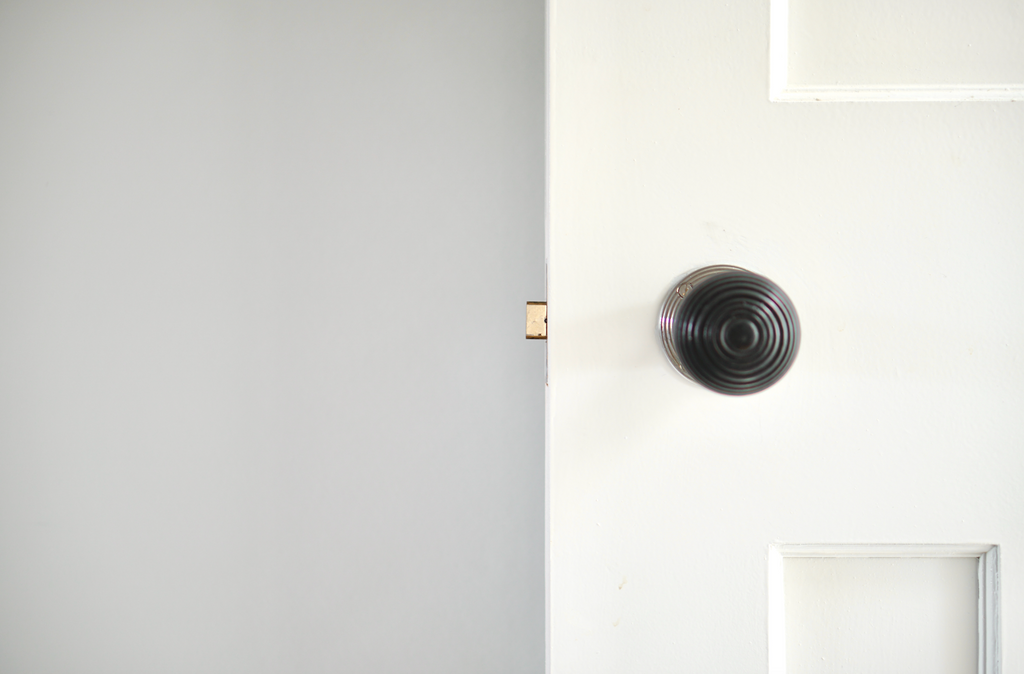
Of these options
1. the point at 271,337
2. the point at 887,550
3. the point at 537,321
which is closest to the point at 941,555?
the point at 887,550

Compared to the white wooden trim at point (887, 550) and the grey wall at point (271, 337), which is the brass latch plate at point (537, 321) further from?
the grey wall at point (271, 337)

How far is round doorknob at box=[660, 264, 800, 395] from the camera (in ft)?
0.71

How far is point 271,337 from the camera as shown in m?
0.69

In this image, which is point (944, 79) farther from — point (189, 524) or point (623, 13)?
point (189, 524)

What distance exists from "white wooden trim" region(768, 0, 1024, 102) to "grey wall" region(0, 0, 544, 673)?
1.37 feet

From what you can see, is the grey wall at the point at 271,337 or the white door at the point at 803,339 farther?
the grey wall at the point at 271,337

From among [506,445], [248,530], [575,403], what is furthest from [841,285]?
[248,530]

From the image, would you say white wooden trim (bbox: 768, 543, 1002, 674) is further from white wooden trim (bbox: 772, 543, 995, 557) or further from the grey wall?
the grey wall

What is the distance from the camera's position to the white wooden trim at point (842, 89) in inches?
10.5

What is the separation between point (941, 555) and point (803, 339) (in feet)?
0.47

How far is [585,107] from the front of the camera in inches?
11.0

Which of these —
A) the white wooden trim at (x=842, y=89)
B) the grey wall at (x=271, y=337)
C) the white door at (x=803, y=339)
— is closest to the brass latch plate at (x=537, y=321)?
the white door at (x=803, y=339)

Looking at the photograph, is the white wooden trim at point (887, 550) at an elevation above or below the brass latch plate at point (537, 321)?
below

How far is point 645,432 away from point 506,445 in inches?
16.6
